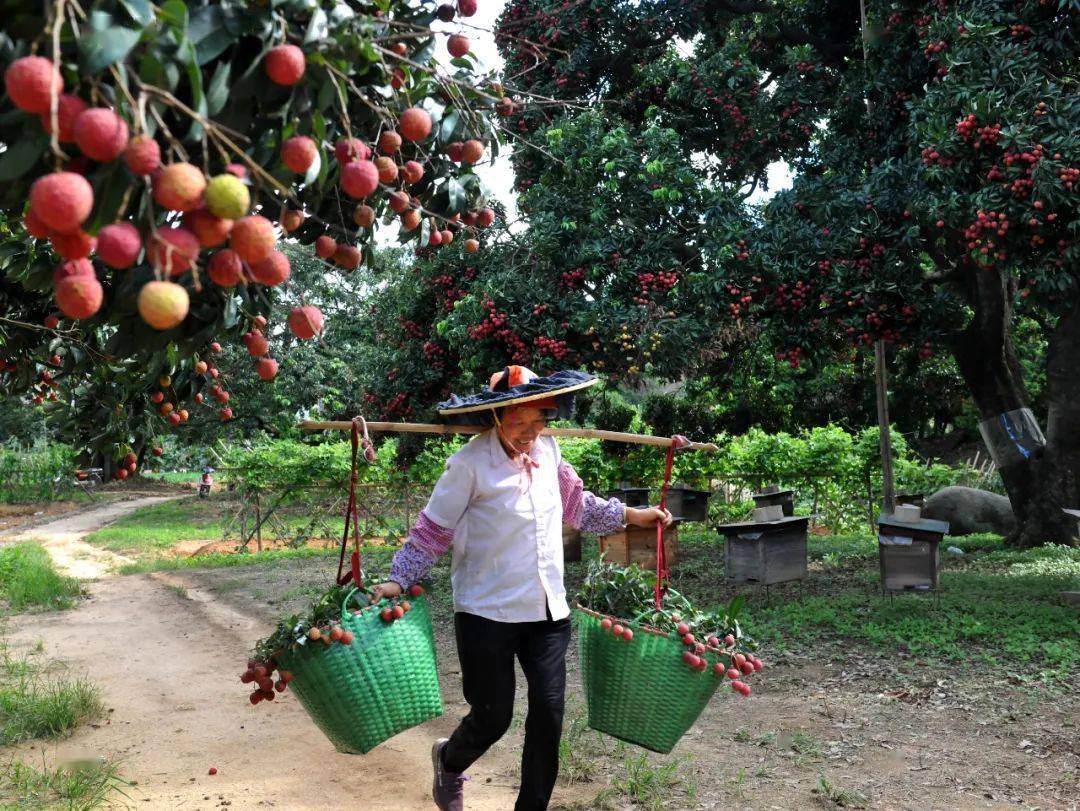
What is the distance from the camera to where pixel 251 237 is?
124 centimetres

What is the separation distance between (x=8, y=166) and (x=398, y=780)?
3.10 metres

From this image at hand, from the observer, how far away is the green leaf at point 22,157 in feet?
3.99

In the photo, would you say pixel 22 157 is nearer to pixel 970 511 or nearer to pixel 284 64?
pixel 284 64

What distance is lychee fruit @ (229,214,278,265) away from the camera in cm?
123

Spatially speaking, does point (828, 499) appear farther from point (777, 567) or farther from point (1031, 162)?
point (1031, 162)

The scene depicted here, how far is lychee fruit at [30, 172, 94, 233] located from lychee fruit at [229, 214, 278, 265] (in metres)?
0.19

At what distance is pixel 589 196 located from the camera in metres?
8.09

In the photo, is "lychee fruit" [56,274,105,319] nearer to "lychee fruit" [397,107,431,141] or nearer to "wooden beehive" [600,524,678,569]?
"lychee fruit" [397,107,431,141]

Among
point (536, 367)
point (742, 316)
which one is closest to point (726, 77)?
point (742, 316)

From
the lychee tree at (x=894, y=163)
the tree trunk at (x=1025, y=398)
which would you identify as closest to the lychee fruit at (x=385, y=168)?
the lychee tree at (x=894, y=163)

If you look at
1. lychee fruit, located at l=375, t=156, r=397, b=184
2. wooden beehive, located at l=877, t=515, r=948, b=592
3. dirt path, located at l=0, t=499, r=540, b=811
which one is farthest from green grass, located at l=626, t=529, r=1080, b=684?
lychee fruit, located at l=375, t=156, r=397, b=184

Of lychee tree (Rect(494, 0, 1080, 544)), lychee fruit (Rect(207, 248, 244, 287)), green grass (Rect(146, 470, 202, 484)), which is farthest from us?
green grass (Rect(146, 470, 202, 484))

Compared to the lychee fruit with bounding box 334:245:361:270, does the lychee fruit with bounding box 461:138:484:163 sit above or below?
above

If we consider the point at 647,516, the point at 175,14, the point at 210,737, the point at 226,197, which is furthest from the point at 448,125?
the point at 210,737
